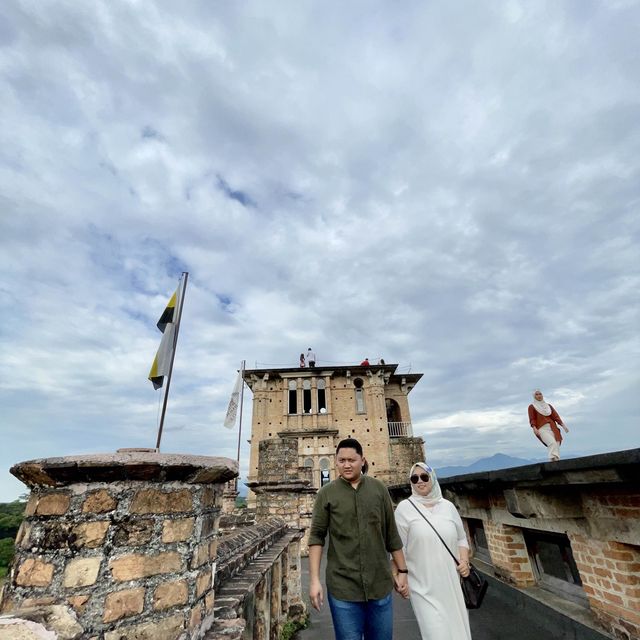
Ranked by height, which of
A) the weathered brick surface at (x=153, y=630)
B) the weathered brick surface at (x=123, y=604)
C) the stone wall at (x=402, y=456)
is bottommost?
the weathered brick surface at (x=153, y=630)

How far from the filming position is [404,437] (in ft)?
82.8

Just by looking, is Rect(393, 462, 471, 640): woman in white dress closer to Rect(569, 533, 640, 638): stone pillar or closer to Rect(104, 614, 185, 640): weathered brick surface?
Rect(569, 533, 640, 638): stone pillar

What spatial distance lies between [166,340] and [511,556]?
5607 millimetres

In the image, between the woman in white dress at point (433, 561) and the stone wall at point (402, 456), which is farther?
the stone wall at point (402, 456)

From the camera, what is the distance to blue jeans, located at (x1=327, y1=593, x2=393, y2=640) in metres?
2.66

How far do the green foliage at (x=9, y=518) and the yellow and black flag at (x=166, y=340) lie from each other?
109ft

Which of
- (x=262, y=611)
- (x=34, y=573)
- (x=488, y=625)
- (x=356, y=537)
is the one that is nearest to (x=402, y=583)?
(x=356, y=537)

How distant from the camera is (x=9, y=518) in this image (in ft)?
95.8

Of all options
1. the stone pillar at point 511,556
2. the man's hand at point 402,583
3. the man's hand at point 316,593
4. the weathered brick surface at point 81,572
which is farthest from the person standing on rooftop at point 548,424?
the weathered brick surface at point 81,572

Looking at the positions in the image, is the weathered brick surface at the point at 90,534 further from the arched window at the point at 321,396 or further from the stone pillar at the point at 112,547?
the arched window at the point at 321,396

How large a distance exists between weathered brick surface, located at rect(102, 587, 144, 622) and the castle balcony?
Answer: 2655 centimetres

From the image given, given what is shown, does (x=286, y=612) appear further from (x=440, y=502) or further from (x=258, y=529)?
(x=440, y=502)

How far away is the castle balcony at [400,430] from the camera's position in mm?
26234

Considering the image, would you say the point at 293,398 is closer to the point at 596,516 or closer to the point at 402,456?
the point at 402,456
